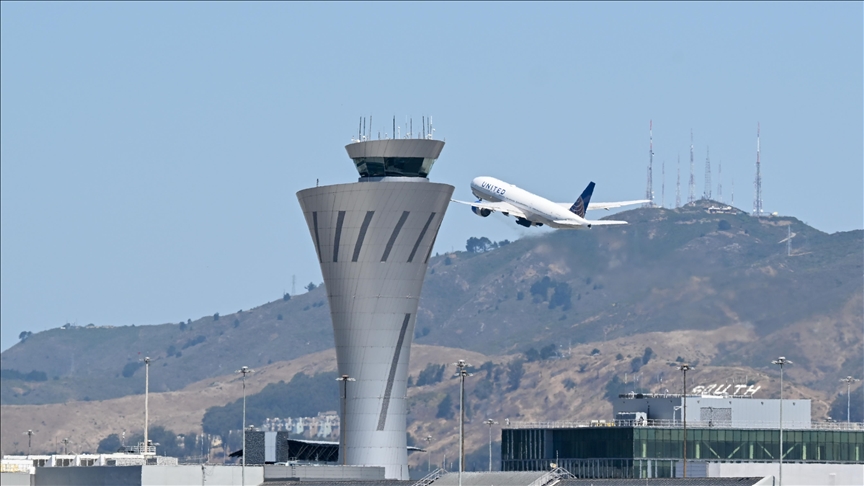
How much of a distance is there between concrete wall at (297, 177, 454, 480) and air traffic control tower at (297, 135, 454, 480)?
0.35ft

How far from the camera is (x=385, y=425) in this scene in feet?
613

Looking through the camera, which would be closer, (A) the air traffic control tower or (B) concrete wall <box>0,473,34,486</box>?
(B) concrete wall <box>0,473,34,486</box>

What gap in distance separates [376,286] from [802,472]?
47996 mm

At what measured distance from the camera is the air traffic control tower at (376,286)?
184m

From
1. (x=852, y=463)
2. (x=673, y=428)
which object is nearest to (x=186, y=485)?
(x=673, y=428)

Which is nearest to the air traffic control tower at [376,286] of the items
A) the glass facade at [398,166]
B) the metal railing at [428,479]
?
the glass facade at [398,166]

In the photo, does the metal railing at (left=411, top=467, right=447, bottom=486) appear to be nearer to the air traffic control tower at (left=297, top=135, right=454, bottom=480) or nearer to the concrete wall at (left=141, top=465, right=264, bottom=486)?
the concrete wall at (left=141, top=465, right=264, bottom=486)

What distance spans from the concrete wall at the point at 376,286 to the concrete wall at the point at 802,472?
34.8m

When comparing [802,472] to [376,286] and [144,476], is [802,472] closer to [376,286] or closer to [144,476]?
[376,286]

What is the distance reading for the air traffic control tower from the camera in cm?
18425

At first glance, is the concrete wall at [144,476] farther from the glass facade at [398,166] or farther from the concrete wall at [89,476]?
the glass facade at [398,166]

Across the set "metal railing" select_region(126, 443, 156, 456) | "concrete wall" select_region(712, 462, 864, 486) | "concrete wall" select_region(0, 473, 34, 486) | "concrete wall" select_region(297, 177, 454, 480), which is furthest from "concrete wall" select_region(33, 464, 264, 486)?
"concrete wall" select_region(712, 462, 864, 486)

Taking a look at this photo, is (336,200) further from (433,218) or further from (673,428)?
(673,428)

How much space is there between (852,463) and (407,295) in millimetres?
53257
